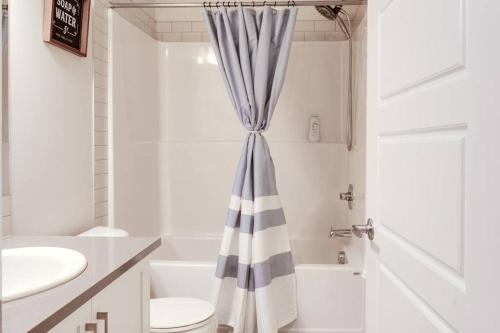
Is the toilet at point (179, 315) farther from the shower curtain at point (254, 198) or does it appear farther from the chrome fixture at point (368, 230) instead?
the chrome fixture at point (368, 230)

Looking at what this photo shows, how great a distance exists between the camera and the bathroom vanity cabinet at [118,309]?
968 millimetres

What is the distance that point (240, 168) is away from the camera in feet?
7.48

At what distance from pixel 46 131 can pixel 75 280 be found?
978 millimetres

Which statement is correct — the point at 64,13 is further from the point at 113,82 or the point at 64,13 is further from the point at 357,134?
the point at 357,134

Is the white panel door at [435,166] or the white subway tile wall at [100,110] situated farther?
the white subway tile wall at [100,110]

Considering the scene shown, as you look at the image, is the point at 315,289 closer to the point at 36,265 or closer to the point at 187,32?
the point at 36,265

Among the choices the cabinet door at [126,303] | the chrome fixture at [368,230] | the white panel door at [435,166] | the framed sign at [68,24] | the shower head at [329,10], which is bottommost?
the cabinet door at [126,303]

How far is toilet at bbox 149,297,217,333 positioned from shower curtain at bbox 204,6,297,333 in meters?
0.26

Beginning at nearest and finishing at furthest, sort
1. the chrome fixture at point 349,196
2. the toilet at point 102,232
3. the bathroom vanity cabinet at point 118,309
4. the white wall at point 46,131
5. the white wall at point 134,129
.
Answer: the bathroom vanity cabinet at point 118,309 → the white wall at point 46,131 → the toilet at point 102,232 → the white wall at point 134,129 → the chrome fixture at point 349,196

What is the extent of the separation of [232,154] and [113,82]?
1.13 m

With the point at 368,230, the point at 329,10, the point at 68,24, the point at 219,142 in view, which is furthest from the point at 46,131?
the point at 329,10

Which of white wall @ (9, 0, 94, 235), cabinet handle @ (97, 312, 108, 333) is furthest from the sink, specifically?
white wall @ (9, 0, 94, 235)

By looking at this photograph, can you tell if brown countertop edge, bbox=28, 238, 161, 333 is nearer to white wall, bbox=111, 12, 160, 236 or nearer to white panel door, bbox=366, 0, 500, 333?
white panel door, bbox=366, 0, 500, 333

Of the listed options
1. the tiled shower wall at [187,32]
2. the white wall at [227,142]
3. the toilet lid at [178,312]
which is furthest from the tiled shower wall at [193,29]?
the toilet lid at [178,312]
